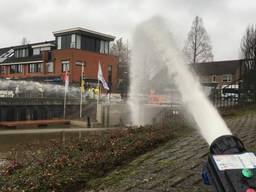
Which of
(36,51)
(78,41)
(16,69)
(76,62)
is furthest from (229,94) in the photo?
(16,69)

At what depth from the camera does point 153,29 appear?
6.98m

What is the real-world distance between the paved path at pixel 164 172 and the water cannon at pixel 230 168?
1822mm

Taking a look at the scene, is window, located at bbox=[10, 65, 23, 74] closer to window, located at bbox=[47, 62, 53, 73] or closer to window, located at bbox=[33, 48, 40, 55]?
window, located at bbox=[33, 48, 40, 55]

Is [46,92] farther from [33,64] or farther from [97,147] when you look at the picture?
[97,147]

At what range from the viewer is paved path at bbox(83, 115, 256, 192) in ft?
16.1

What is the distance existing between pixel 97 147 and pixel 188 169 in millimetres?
2290

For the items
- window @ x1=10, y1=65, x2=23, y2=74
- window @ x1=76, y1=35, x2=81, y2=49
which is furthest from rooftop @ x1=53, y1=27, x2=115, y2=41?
window @ x1=10, y1=65, x2=23, y2=74

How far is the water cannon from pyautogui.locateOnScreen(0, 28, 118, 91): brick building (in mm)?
50640

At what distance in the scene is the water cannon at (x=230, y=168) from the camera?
2625mm

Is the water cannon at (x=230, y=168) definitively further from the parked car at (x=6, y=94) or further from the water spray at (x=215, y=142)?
the parked car at (x=6, y=94)

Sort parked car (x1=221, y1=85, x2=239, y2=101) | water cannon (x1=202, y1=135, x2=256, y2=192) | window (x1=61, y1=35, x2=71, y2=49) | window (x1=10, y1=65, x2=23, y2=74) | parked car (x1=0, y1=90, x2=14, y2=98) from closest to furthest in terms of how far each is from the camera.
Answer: water cannon (x1=202, y1=135, x2=256, y2=192) < parked car (x1=221, y1=85, x2=239, y2=101) < parked car (x1=0, y1=90, x2=14, y2=98) < window (x1=61, y1=35, x2=71, y2=49) < window (x1=10, y1=65, x2=23, y2=74)

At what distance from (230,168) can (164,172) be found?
2.88m

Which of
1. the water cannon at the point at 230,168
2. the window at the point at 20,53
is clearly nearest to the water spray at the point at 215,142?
the water cannon at the point at 230,168

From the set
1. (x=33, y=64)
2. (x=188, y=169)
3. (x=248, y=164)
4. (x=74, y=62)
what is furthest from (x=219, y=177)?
(x=33, y=64)
